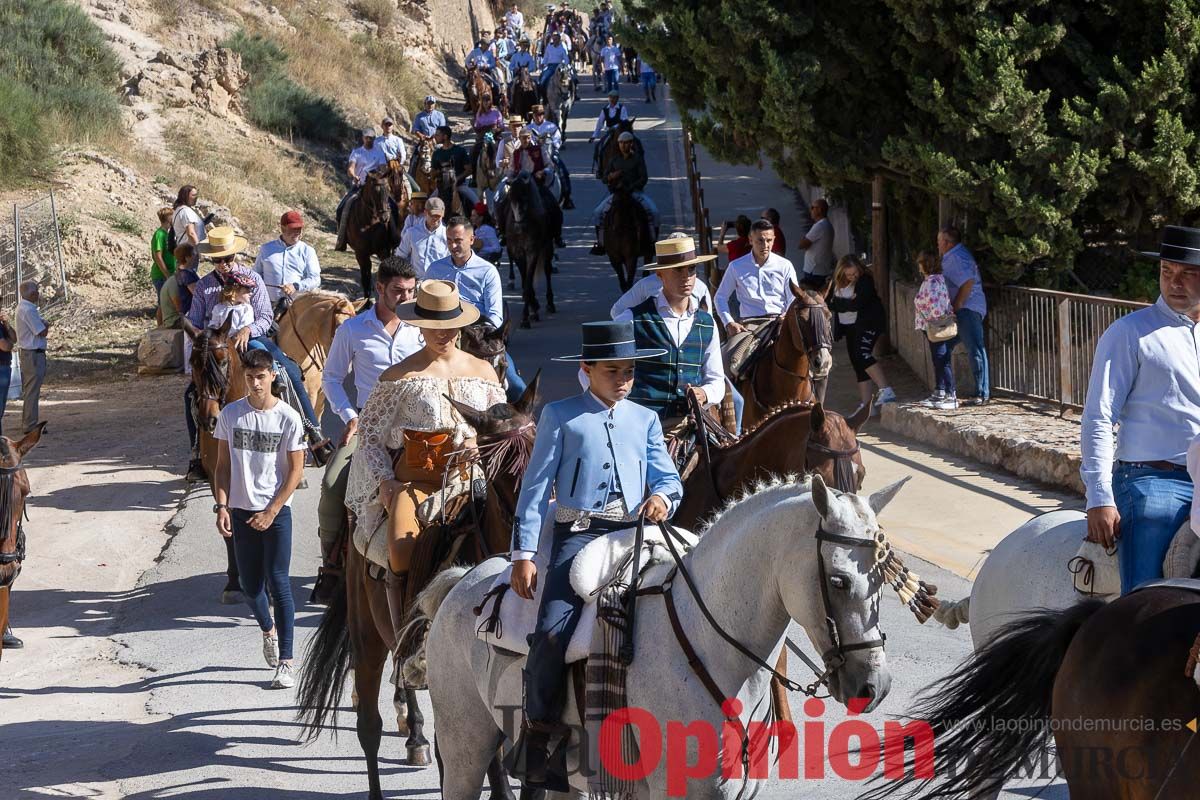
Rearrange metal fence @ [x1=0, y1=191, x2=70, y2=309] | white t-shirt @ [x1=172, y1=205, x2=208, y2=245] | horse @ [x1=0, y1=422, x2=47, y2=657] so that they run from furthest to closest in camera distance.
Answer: metal fence @ [x1=0, y1=191, x2=70, y2=309] → white t-shirt @ [x1=172, y1=205, x2=208, y2=245] → horse @ [x1=0, y1=422, x2=47, y2=657]

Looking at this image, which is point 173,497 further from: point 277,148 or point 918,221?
point 277,148

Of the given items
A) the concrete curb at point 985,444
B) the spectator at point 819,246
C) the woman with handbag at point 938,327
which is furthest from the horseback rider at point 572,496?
the spectator at point 819,246

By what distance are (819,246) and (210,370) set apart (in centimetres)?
942

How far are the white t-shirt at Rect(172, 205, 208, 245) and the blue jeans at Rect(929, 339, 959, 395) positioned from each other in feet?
35.1

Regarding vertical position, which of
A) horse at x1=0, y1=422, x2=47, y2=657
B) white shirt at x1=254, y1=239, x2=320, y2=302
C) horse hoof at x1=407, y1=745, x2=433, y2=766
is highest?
white shirt at x1=254, y1=239, x2=320, y2=302

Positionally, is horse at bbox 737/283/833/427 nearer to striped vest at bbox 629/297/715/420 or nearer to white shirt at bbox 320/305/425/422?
striped vest at bbox 629/297/715/420

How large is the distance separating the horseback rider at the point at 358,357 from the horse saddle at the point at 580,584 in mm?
3050

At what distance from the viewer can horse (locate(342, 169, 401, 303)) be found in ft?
79.7

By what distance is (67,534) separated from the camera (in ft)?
44.6

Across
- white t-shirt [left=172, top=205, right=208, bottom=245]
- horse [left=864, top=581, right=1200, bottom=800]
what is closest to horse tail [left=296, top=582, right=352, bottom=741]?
horse [left=864, top=581, right=1200, bottom=800]

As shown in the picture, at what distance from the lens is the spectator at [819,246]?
19250 millimetres

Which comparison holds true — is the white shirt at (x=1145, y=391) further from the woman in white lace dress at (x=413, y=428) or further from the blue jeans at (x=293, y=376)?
the blue jeans at (x=293, y=376)

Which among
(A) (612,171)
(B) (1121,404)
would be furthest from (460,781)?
(A) (612,171)

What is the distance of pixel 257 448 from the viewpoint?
370 inches
